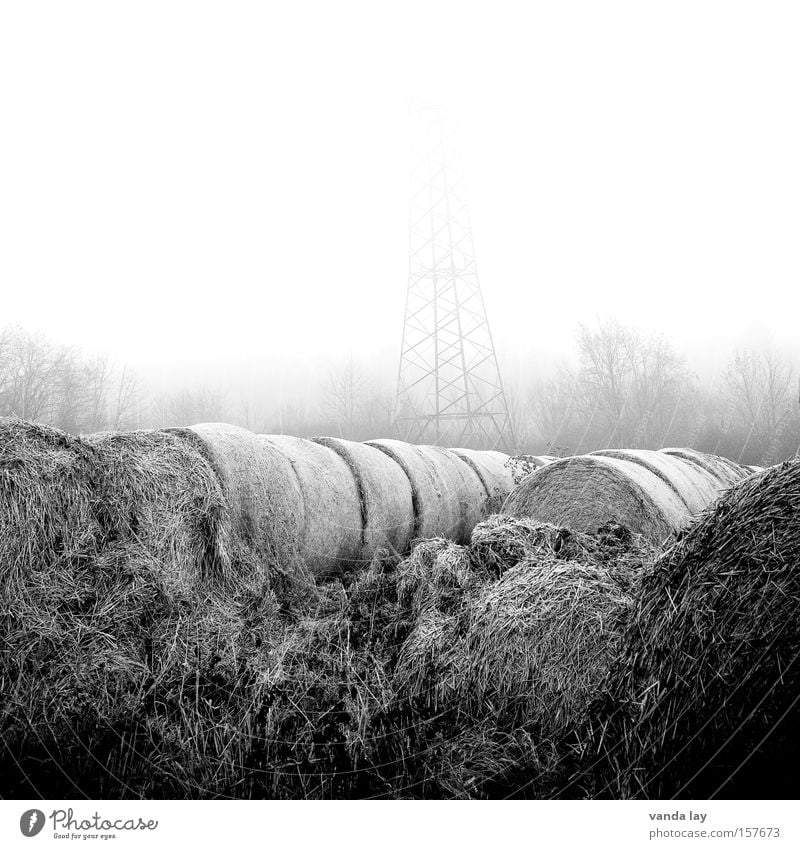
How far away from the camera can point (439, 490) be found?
17.4 ft

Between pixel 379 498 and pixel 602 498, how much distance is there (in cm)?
153

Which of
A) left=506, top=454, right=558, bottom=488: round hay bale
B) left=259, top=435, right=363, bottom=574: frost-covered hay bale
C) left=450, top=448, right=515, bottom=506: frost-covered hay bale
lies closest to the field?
left=259, top=435, right=363, bottom=574: frost-covered hay bale

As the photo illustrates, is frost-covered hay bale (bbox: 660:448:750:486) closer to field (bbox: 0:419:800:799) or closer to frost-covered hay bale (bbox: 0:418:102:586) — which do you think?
field (bbox: 0:419:800:799)

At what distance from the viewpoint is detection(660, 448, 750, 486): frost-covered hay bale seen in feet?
19.1

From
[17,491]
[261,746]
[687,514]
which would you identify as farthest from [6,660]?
[687,514]

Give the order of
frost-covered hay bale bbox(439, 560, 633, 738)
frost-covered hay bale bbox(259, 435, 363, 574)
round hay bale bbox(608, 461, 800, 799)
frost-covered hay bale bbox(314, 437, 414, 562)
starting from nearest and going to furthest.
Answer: round hay bale bbox(608, 461, 800, 799), frost-covered hay bale bbox(439, 560, 633, 738), frost-covered hay bale bbox(259, 435, 363, 574), frost-covered hay bale bbox(314, 437, 414, 562)

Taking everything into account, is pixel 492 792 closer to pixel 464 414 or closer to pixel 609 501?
pixel 609 501

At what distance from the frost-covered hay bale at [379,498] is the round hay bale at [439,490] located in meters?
0.11

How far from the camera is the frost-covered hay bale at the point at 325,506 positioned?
12.8 ft

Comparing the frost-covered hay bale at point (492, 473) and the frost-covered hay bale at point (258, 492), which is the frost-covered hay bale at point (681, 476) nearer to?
the frost-covered hay bale at point (492, 473)

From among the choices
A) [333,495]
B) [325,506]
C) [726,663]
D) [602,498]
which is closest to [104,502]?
[325,506]

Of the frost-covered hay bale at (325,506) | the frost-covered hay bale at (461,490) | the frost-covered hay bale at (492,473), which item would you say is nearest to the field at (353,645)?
the frost-covered hay bale at (325,506)

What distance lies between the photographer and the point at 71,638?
2348 millimetres

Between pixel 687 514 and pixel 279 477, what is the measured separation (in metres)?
2.76
